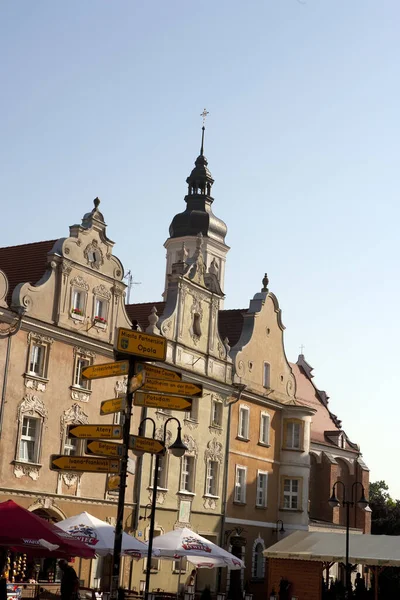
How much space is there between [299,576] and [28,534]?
22.2 m

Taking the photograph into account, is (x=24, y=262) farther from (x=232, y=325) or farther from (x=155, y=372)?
(x=155, y=372)

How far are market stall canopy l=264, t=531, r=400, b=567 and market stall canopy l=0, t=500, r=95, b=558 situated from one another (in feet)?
60.2

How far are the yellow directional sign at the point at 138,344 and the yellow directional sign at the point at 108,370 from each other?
0.33 meters

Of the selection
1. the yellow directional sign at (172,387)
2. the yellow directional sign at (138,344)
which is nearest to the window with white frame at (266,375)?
the yellow directional sign at (172,387)

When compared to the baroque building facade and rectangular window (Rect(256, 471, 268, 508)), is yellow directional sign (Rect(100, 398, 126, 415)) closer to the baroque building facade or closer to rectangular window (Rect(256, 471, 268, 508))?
the baroque building facade

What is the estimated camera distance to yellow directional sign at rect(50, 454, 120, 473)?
15.2m

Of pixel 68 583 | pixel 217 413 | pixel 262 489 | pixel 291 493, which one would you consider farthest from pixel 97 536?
pixel 291 493

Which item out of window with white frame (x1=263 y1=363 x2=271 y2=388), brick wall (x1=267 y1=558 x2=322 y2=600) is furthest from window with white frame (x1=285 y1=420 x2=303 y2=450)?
brick wall (x1=267 y1=558 x2=322 y2=600)

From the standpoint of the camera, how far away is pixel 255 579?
47438mm

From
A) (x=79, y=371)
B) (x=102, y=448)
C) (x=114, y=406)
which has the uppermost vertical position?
(x=79, y=371)

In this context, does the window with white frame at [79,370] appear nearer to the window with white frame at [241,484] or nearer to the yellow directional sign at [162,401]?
the window with white frame at [241,484]

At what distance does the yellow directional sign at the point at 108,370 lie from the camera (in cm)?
1512

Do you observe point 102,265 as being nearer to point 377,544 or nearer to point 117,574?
point 377,544

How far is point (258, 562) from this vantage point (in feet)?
158
